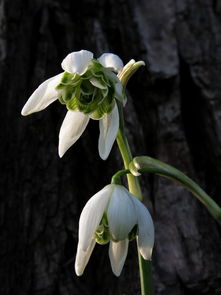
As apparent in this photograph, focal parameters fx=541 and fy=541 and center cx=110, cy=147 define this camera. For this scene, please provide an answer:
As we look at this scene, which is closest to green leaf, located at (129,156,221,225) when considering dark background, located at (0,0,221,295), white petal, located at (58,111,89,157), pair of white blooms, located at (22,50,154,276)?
pair of white blooms, located at (22,50,154,276)

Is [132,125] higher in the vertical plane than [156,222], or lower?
higher

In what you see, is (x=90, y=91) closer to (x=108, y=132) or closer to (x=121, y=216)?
(x=108, y=132)

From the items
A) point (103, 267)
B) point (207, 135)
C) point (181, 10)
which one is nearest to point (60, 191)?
point (103, 267)

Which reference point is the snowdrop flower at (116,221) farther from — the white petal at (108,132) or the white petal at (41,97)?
the white petal at (41,97)

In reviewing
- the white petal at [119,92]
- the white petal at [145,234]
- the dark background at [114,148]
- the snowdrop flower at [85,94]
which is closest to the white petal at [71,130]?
the snowdrop flower at [85,94]

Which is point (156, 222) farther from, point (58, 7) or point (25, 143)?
point (58, 7)

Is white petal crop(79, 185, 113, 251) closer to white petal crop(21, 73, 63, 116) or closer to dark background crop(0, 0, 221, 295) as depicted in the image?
white petal crop(21, 73, 63, 116)

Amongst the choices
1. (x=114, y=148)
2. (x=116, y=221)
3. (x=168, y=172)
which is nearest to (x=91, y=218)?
(x=116, y=221)
